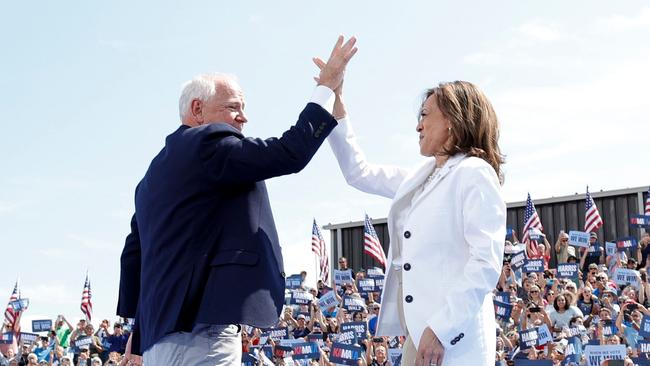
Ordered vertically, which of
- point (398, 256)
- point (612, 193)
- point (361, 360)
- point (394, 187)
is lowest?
point (361, 360)

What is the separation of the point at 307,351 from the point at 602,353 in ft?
15.0

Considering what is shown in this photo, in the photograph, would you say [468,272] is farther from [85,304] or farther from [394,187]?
[85,304]

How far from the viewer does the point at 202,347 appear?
3.43m

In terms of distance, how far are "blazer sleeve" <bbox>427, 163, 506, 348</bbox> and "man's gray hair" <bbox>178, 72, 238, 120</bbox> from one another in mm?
1082

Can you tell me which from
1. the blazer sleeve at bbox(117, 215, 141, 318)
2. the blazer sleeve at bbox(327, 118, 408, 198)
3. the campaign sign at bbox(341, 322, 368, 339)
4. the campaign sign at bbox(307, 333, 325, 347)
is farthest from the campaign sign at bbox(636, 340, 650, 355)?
the blazer sleeve at bbox(117, 215, 141, 318)

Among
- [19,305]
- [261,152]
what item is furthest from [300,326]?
[261,152]

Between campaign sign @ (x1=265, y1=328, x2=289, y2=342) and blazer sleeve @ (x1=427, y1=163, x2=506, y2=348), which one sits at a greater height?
blazer sleeve @ (x1=427, y1=163, x2=506, y2=348)

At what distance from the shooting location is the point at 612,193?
28.9m

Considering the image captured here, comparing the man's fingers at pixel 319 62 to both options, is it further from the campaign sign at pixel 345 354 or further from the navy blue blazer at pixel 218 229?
the campaign sign at pixel 345 354

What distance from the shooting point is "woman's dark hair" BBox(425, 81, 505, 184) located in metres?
3.35

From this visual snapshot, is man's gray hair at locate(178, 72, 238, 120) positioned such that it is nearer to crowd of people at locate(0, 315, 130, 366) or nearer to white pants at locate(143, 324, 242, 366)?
white pants at locate(143, 324, 242, 366)

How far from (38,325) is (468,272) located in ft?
62.8

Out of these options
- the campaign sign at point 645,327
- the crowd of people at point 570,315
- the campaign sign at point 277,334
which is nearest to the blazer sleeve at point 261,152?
the crowd of people at point 570,315

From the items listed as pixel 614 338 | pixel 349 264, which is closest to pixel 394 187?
pixel 614 338
